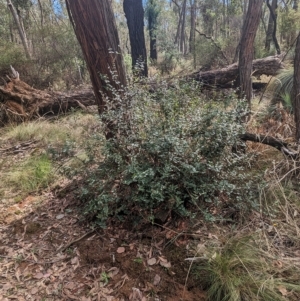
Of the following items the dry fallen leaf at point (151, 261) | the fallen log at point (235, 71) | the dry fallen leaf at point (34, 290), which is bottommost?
the dry fallen leaf at point (34, 290)

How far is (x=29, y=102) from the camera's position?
4926mm

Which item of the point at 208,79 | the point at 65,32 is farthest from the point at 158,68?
the point at 208,79

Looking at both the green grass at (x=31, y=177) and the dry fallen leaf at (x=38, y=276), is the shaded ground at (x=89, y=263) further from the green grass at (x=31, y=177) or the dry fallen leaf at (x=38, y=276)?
the green grass at (x=31, y=177)

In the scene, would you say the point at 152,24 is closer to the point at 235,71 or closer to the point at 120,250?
the point at 235,71

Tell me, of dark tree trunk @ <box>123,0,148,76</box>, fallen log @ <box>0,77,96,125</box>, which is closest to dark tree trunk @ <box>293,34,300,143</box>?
fallen log @ <box>0,77,96,125</box>

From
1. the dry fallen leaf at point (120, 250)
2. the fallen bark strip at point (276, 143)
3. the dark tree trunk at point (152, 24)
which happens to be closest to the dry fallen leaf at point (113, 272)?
the dry fallen leaf at point (120, 250)

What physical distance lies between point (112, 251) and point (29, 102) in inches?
163

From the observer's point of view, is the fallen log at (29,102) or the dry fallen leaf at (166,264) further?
the fallen log at (29,102)

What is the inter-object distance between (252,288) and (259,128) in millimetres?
2170

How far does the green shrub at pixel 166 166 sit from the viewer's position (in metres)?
1.78

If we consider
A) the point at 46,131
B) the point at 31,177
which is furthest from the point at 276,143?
the point at 46,131

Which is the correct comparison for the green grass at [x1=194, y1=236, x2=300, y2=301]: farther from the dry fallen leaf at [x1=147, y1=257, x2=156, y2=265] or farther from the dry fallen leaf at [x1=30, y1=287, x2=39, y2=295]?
the dry fallen leaf at [x1=30, y1=287, x2=39, y2=295]

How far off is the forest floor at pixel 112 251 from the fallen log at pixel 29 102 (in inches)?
112

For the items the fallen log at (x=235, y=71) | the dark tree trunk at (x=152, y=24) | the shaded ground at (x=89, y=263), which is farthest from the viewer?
the dark tree trunk at (x=152, y=24)
